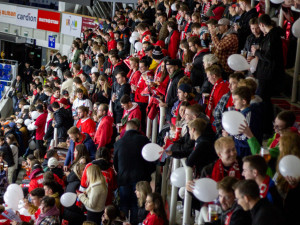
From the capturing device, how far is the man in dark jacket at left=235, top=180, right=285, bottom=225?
135 inches

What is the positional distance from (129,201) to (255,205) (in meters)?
2.86

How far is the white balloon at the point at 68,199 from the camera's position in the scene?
597 centimetres

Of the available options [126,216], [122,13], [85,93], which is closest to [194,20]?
[85,93]

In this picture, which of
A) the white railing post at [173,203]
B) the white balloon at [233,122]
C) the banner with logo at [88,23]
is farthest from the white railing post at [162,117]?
the banner with logo at [88,23]

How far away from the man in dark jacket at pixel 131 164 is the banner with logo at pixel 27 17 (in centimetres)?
1838

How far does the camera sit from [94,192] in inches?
234

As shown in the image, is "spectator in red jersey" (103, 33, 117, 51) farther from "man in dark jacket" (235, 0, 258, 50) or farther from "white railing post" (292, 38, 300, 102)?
"white railing post" (292, 38, 300, 102)

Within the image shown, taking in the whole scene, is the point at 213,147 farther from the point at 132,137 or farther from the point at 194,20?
the point at 194,20

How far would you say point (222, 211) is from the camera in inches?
154

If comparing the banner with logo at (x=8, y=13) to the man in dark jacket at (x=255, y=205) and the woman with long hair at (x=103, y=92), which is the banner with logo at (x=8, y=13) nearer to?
the woman with long hair at (x=103, y=92)

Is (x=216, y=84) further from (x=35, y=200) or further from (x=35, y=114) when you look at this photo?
(x=35, y=114)

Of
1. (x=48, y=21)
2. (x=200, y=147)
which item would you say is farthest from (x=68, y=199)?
(x=48, y=21)

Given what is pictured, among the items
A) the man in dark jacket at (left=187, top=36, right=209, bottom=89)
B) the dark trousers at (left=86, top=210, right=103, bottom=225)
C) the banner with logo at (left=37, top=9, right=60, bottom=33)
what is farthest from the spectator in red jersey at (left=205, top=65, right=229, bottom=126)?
the banner with logo at (left=37, top=9, right=60, bottom=33)

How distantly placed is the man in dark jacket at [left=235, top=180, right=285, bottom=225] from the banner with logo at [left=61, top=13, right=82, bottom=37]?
1859 cm
